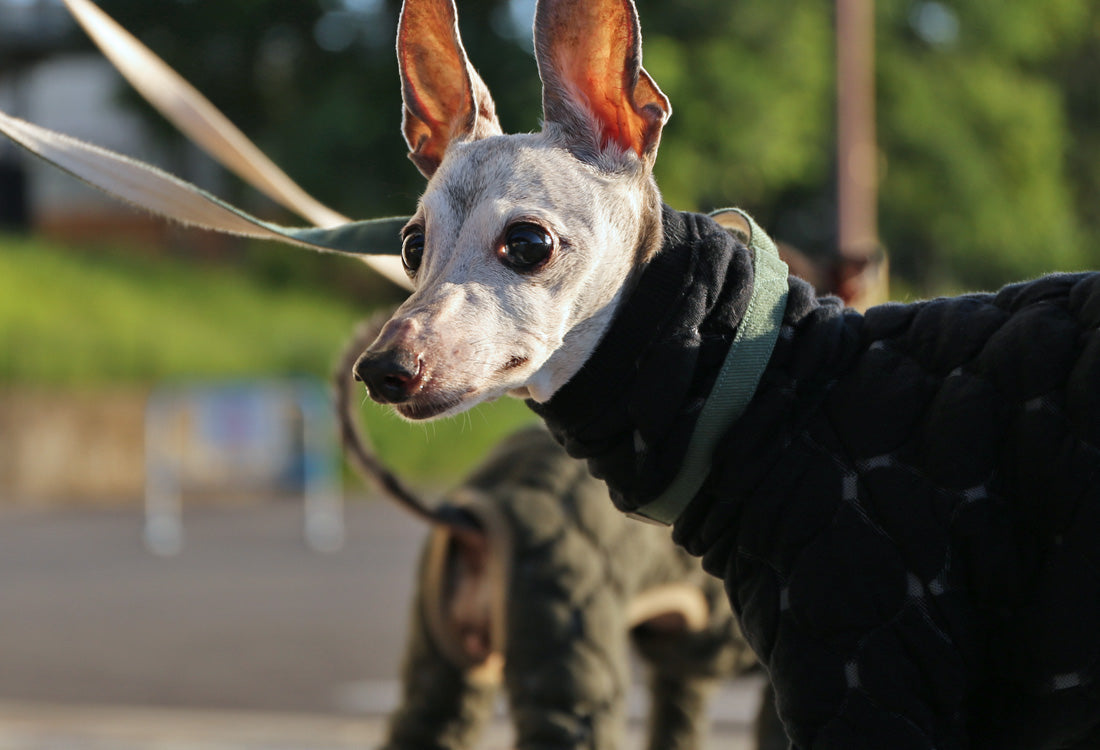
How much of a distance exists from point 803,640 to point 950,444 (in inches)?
15.8

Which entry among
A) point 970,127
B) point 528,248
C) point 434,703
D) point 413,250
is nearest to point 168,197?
point 413,250

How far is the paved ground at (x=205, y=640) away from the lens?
20.5 ft

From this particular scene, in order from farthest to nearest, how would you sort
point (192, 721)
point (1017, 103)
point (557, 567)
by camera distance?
point (1017, 103)
point (192, 721)
point (557, 567)

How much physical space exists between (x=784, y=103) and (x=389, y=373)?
17.8m

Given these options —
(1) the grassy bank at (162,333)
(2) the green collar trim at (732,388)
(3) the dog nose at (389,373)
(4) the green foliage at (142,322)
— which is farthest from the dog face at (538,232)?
(4) the green foliage at (142,322)

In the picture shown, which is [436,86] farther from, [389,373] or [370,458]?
[370,458]

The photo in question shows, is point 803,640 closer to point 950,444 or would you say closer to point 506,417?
point 950,444

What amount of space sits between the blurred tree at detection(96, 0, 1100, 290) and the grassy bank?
Result: 220cm

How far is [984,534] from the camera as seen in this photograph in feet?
7.28

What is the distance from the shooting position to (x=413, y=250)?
8.52 feet

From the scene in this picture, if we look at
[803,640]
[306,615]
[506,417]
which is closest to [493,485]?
[803,640]

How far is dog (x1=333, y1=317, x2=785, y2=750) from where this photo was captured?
329cm

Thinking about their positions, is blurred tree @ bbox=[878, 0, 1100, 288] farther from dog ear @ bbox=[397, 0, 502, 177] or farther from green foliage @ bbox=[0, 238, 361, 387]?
dog ear @ bbox=[397, 0, 502, 177]

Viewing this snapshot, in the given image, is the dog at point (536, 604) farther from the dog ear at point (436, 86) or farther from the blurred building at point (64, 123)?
the blurred building at point (64, 123)
